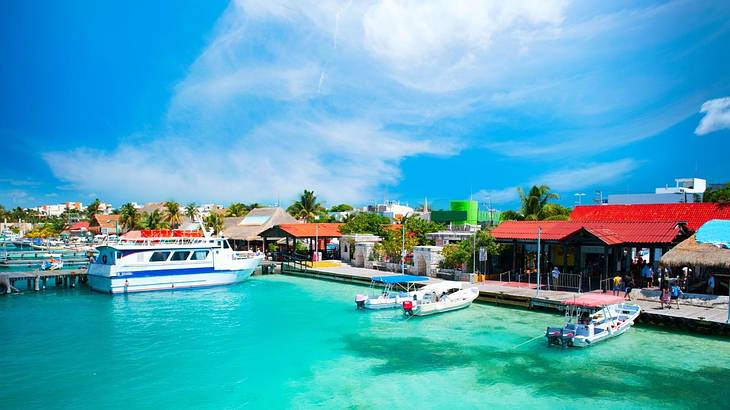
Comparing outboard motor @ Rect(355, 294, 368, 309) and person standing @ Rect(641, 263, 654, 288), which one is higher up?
person standing @ Rect(641, 263, 654, 288)

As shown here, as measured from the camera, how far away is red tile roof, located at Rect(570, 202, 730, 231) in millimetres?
27703

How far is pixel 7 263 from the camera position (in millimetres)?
50250

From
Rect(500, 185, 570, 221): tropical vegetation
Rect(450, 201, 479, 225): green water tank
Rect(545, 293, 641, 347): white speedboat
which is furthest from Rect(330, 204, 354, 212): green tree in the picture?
Rect(545, 293, 641, 347): white speedboat

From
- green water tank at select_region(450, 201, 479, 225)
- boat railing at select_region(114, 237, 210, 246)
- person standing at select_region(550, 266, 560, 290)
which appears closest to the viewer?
person standing at select_region(550, 266, 560, 290)

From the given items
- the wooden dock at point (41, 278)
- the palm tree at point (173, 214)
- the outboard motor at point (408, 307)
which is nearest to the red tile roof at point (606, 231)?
the outboard motor at point (408, 307)

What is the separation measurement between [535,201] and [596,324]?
2658 cm

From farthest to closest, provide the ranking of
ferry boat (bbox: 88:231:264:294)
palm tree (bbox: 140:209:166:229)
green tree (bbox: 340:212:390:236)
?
palm tree (bbox: 140:209:166:229)
green tree (bbox: 340:212:390:236)
ferry boat (bbox: 88:231:264:294)

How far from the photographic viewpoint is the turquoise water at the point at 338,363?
13578 millimetres

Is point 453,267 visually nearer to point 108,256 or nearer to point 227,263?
point 227,263

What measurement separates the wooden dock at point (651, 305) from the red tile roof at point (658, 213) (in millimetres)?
6657

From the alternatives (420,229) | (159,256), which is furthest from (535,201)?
(159,256)

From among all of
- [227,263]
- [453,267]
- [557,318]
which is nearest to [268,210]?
[227,263]

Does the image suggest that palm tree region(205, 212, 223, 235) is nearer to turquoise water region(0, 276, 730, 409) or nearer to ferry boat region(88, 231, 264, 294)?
ferry boat region(88, 231, 264, 294)

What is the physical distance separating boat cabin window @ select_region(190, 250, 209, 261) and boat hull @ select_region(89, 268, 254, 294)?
125cm
